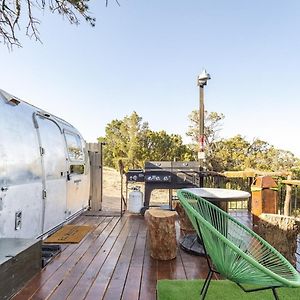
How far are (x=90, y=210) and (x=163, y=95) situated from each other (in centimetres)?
908

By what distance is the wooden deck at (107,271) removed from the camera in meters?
2.36

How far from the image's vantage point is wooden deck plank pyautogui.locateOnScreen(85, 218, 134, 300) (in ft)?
7.68

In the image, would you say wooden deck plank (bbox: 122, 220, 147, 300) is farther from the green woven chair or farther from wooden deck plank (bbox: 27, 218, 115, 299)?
the green woven chair

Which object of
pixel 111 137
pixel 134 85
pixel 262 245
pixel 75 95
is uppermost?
pixel 134 85

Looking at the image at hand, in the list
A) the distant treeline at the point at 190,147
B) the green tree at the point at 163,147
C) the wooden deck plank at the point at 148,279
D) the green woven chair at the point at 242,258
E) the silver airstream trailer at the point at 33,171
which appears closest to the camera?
the green woven chair at the point at 242,258

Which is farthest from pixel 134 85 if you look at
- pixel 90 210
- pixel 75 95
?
pixel 90 210

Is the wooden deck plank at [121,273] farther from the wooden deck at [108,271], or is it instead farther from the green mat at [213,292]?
the green mat at [213,292]

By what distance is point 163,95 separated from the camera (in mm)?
14273

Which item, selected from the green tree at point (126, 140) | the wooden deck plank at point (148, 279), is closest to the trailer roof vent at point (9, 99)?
the wooden deck plank at point (148, 279)

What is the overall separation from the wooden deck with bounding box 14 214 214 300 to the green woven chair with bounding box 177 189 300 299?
0.74 m

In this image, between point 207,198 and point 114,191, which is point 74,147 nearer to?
point 207,198

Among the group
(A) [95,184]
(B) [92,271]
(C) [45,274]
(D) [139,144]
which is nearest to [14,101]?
(C) [45,274]

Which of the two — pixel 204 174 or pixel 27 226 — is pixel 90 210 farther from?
pixel 27 226

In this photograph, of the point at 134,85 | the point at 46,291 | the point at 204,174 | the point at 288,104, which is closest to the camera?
the point at 46,291
